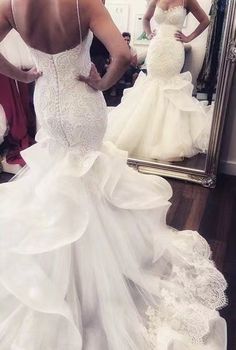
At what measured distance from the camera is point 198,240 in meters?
1.61

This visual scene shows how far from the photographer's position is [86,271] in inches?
43.9

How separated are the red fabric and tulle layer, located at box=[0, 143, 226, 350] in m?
1.11

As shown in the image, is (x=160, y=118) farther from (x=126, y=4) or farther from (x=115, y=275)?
(x=115, y=275)

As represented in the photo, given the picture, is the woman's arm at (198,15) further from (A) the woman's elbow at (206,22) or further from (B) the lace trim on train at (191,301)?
(B) the lace trim on train at (191,301)

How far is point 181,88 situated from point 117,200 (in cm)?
116

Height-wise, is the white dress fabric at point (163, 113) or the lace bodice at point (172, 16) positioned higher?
the lace bodice at point (172, 16)

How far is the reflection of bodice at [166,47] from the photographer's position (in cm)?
190

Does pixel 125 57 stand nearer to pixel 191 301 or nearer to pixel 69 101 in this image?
pixel 69 101

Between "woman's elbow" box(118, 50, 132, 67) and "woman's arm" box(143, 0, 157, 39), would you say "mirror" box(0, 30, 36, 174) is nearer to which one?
"woman's arm" box(143, 0, 157, 39)

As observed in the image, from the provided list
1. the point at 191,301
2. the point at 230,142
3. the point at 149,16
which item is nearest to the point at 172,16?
the point at 149,16

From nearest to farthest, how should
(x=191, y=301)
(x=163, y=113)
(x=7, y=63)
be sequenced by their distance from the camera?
(x=7, y=63) < (x=191, y=301) < (x=163, y=113)

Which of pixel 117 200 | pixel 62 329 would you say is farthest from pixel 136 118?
pixel 62 329

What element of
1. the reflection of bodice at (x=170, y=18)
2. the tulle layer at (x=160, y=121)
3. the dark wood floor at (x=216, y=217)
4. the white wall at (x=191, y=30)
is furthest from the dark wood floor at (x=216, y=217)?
the reflection of bodice at (x=170, y=18)

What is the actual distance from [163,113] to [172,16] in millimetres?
589
